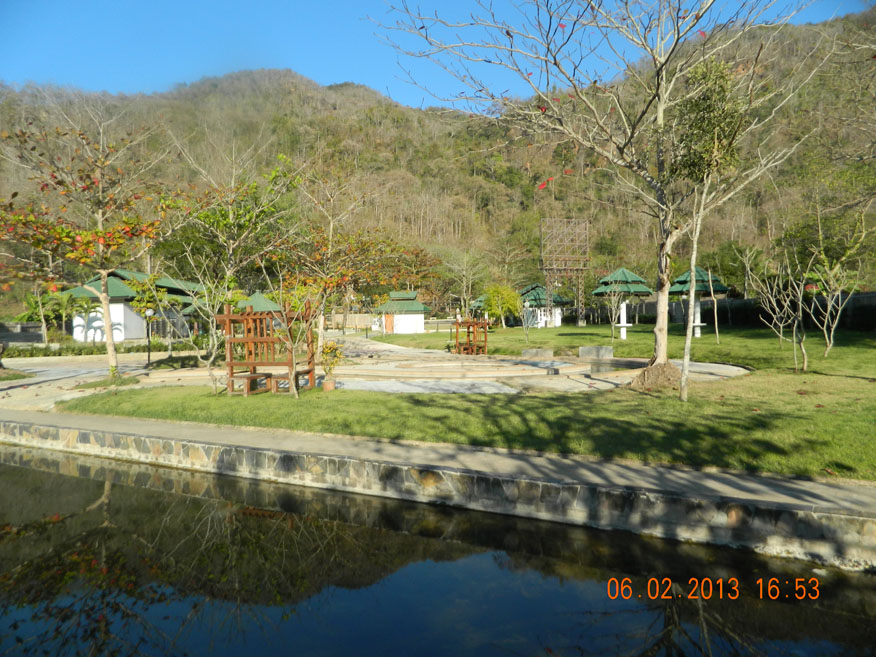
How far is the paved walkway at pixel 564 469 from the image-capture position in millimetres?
4805

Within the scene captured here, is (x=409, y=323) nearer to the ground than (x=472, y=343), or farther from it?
farther from it

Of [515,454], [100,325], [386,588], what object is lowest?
[386,588]

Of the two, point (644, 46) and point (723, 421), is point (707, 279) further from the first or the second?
point (723, 421)

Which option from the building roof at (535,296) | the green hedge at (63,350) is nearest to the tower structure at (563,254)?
the building roof at (535,296)

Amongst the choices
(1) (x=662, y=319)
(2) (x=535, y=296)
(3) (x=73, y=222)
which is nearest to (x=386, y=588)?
(1) (x=662, y=319)

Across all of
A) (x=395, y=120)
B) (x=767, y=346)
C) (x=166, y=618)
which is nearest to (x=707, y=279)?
(x=767, y=346)

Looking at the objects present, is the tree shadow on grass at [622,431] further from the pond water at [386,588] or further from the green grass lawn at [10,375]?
the green grass lawn at [10,375]

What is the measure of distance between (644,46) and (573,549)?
8.11 metres

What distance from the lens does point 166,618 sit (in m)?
4.13

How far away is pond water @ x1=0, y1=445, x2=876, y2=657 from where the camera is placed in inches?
145

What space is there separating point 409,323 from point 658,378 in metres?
31.4

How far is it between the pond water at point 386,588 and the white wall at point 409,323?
3461 cm

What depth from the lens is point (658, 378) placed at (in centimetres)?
1006

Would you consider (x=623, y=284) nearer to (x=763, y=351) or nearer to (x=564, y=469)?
(x=763, y=351)
